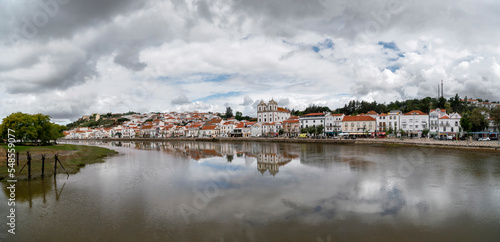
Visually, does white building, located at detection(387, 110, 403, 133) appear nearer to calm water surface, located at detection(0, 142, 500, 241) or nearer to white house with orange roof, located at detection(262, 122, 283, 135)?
white house with orange roof, located at detection(262, 122, 283, 135)

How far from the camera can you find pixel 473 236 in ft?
24.8

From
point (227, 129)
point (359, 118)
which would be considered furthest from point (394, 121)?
point (227, 129)

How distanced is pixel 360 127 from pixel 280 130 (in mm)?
20829

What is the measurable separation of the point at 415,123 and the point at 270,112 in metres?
40.7

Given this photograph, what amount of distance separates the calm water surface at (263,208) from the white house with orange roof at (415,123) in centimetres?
3945

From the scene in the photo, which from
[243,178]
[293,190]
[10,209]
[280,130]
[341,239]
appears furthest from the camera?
[280,130]

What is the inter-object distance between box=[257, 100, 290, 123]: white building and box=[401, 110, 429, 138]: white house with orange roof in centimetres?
3727

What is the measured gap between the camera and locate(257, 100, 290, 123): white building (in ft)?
269

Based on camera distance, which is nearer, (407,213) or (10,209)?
(407,213)

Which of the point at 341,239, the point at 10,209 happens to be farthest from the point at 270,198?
the point at 10,209

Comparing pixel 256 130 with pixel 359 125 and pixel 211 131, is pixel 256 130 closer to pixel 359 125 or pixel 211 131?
pixel 211 131

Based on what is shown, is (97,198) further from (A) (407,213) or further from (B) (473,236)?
(B) (473,236)

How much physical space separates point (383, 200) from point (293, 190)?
389 centimetres

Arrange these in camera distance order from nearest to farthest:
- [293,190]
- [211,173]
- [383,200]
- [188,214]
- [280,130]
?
[188,214] < [383,200] < [293,190] < [211,173] < [280,130]
